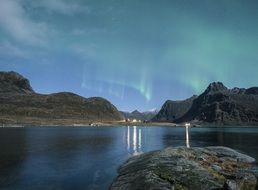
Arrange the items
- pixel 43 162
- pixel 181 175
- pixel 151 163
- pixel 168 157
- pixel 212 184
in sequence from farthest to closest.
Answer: pixel 43 162 < pixel 168 157 < pixel 151 163 < pixel 181 175 < pixel 212 184

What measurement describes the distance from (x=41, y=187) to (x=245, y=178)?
26.2m

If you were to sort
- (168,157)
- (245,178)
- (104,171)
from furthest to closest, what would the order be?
(104,171)
(168,157)
(245,178)

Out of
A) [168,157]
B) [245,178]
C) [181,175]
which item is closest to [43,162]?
[168,157]

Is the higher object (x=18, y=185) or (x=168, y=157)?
(x=168, y=157)

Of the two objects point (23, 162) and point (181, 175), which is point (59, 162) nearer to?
point (23, 162)

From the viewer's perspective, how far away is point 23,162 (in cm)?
6906

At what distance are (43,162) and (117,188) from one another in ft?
115

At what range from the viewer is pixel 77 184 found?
47.3 meters

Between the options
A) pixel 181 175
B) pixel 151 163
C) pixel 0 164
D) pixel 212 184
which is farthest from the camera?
pixel 0 164

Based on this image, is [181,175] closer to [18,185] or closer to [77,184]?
[77,184]

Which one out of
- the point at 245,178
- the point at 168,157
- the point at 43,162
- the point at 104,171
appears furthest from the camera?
the point at 43,162

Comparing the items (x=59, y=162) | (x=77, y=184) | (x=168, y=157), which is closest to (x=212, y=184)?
(x=168, y=157)

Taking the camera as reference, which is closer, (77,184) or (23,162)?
(77,184)

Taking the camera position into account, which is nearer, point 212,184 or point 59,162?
point 212,184
